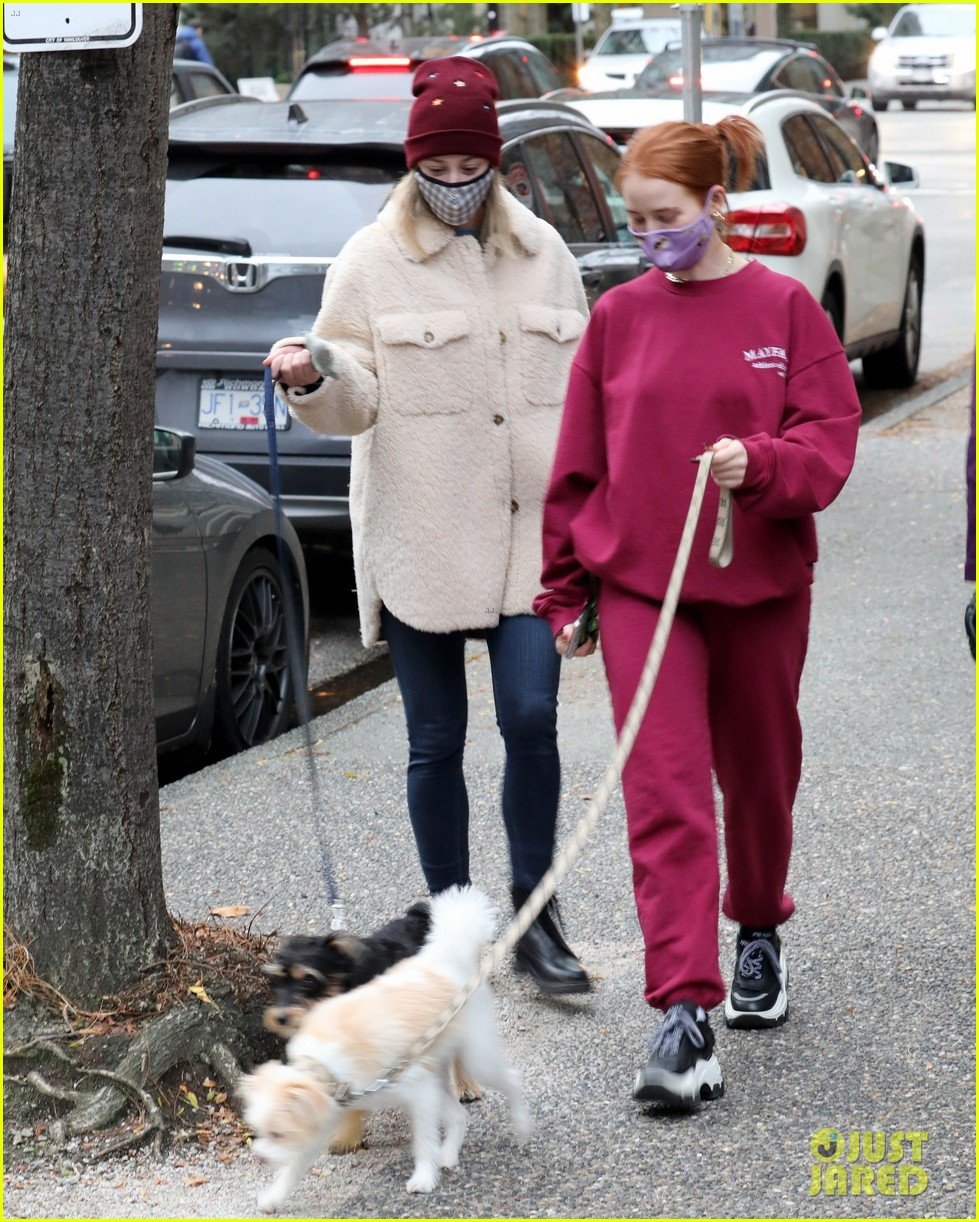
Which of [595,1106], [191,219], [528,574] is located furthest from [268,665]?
[595,1106]

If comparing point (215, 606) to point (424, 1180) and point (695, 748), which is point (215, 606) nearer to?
point (695, 748)

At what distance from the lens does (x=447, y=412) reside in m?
3.94

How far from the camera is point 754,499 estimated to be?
3439 millimetres

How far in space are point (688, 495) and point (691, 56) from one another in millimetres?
5564

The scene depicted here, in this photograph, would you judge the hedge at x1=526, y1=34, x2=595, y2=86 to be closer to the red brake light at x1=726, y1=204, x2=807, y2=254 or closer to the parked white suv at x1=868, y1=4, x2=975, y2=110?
the parked white suv at x1=868, y1=4, x2=975, y2=110

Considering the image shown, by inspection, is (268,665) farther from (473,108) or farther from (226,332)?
(473,108)

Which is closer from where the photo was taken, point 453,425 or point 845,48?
point 453,425

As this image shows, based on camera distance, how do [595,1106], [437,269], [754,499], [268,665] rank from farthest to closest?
[268,665], [437,269], [595,1106], [754,499]

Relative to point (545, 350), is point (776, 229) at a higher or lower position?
higher

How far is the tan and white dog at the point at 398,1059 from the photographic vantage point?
296cm

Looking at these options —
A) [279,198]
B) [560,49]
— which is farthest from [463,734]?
[560,49]

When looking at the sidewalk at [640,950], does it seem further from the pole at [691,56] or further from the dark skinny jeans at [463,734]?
the pole at [691,56]

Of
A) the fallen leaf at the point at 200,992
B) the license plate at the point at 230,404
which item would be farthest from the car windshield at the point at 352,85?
the fallen leaf at the point at 200,992

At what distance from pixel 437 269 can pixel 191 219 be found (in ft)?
13.2
